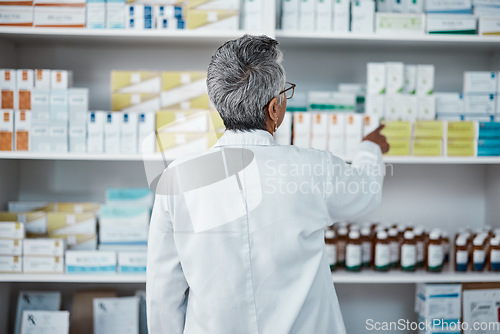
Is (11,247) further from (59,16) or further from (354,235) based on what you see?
(354,235)

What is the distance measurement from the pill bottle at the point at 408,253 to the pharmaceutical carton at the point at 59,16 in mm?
1783

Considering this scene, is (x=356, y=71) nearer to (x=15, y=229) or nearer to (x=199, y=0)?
(x=199, y=0)

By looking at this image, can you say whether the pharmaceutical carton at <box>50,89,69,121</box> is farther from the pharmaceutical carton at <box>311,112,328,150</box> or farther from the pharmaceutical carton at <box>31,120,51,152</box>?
the pharmaceutical carton at <box>311,112,328,150</box>

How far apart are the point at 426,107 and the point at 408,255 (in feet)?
2.28

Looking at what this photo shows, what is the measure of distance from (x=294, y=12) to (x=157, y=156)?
907 millimetres

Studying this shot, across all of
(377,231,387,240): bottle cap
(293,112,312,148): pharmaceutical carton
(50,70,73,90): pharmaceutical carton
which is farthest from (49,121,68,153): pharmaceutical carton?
(377,231,387,240): bottle cap

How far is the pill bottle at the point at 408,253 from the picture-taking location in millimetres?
2403

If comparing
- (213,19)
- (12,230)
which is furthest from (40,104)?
(213,19)

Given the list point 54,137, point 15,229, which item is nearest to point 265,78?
point 54,137

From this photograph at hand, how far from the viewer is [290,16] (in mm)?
2330

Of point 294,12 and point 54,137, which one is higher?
point 294,12

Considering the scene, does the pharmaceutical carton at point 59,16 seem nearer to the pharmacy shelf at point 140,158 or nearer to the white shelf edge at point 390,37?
the pharmacy shelf at point 140,158

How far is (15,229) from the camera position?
230cm

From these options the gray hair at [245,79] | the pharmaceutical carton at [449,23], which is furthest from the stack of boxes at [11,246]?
the pharmaceutical carton at [449,23]
